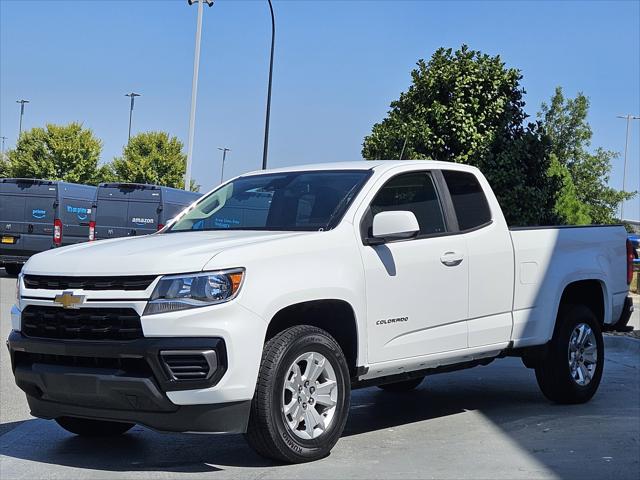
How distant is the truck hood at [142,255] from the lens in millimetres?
5066

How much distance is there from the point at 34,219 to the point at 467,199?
16678 mm

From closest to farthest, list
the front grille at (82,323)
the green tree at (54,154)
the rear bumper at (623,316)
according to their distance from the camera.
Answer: the front grille at (82,323) < the rear bumper at (623,316) < the green tree at (54,154)

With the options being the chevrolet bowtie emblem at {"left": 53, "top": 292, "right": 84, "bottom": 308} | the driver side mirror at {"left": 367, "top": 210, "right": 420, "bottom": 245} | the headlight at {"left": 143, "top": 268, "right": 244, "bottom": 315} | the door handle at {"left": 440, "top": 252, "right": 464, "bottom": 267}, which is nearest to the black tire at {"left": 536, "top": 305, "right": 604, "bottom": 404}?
the door handle at {"left": 440, "top": 252, "right": 464, "bottom": 267}

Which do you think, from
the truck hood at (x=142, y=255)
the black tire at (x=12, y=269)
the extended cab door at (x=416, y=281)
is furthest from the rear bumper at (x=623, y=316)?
the black tire at (x=12, y=269)

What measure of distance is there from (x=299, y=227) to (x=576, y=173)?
70991mm

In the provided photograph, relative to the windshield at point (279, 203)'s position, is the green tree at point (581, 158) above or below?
above

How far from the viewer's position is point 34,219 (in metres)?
21.7

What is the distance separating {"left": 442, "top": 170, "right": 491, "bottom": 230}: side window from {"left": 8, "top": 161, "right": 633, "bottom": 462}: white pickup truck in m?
0.02

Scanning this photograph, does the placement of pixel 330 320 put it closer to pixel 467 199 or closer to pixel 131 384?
pixel 131 384

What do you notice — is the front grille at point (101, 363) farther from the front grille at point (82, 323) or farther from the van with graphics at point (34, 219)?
the van with graphics at point (34, 219)

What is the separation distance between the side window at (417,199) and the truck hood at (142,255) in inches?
38.5

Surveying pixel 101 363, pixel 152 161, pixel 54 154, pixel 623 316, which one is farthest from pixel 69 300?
pixel 152 161

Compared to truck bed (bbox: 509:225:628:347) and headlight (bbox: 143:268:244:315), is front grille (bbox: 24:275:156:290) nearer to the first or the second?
headlight (bbox: 143:268:244:315)

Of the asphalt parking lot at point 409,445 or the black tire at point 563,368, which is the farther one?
the black tire at point 563,368
